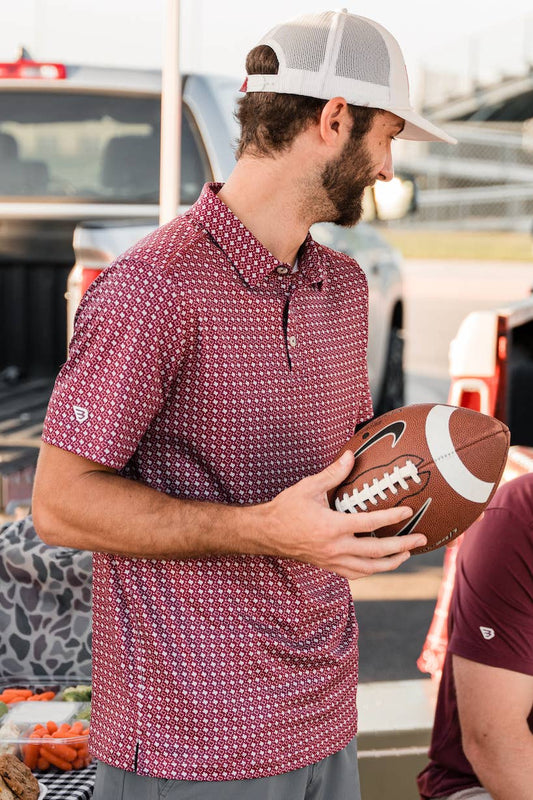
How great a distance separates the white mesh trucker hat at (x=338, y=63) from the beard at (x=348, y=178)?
0.08 meters

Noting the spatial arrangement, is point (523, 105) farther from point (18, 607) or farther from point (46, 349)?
point (18, 607)

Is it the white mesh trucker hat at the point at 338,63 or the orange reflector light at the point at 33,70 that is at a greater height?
the white mesh trucker hat at the point at 338,63

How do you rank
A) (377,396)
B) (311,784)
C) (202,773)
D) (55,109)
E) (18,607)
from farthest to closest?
(377,396), (55,109), (18,607), (311,784), (202,773)

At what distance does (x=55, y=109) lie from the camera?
624cm

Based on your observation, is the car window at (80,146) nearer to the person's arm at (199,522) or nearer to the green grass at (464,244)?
the person's arm at (199,522)

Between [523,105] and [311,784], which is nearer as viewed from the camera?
[311,784]

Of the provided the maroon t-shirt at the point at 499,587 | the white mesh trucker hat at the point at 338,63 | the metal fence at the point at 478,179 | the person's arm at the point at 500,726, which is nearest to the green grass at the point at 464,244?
the metal fence at the point at 478,179

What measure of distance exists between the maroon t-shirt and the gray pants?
19.7 inches

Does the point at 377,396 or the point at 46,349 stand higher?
the point at 46,349

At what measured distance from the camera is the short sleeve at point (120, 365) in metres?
1.85

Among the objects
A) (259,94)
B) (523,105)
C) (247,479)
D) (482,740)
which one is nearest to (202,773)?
(247,479)

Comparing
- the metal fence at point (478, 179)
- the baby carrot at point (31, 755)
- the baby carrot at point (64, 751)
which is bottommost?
the metal fence at point (478, 179)

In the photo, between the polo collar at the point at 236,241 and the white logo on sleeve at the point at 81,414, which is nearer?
the white logo on sleeve at the point at 81,414

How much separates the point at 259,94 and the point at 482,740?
4.56 feet
